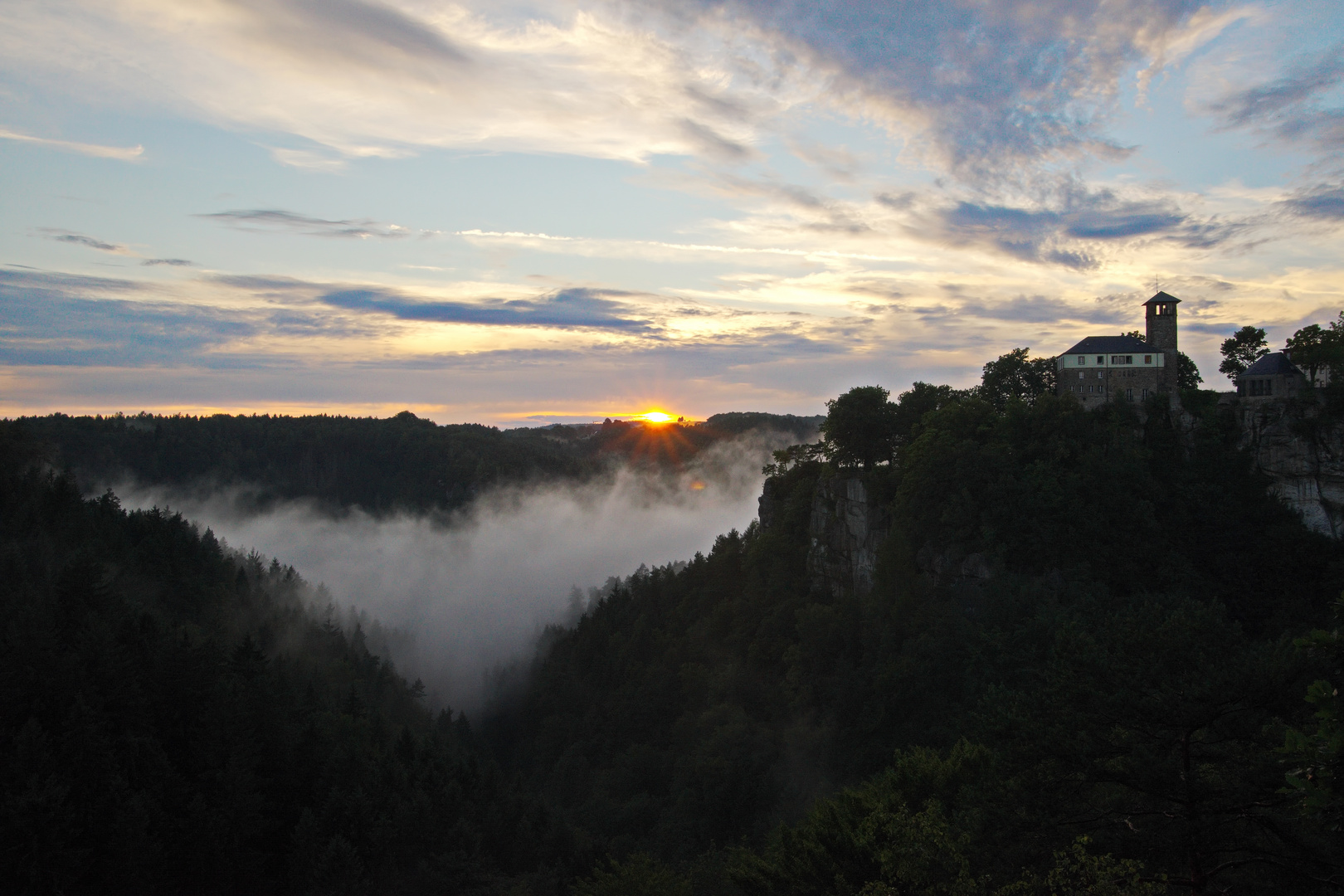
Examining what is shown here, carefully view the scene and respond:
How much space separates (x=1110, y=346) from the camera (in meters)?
65.5

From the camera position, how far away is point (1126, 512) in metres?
57.9

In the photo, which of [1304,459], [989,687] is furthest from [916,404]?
[989,687]

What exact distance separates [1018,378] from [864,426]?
44.5ft

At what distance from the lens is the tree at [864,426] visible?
73.3 meters

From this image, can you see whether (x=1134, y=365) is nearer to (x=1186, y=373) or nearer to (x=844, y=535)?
(x=1186, y=373)

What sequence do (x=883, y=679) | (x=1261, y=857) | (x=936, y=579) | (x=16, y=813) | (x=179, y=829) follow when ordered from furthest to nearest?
(x=936, y=579)
(x=883, y=679)
(x=179, y=829)
(x=16, y=813)
(x=1261, y=857)

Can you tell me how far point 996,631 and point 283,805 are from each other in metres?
43.6

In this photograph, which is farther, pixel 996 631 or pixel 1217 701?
pixel 996 631

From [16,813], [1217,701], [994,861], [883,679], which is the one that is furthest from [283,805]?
[1217,701]

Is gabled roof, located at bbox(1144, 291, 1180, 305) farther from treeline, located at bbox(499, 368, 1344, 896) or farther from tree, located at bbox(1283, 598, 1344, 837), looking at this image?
tree, located at bbox(1283, 598, 1344, 837)

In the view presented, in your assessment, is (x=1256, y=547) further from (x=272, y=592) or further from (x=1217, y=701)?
(x=272, y=592)

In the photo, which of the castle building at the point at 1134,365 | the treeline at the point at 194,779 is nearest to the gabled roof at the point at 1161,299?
the castle building at the point at 1134,365

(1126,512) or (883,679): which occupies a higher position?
(1126,512)

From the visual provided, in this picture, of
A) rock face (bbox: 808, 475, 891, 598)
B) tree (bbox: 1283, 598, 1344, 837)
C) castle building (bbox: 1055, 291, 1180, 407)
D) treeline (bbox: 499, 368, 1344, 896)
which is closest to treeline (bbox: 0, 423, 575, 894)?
treeline (bbox: 499, 368, 1344, 896)
